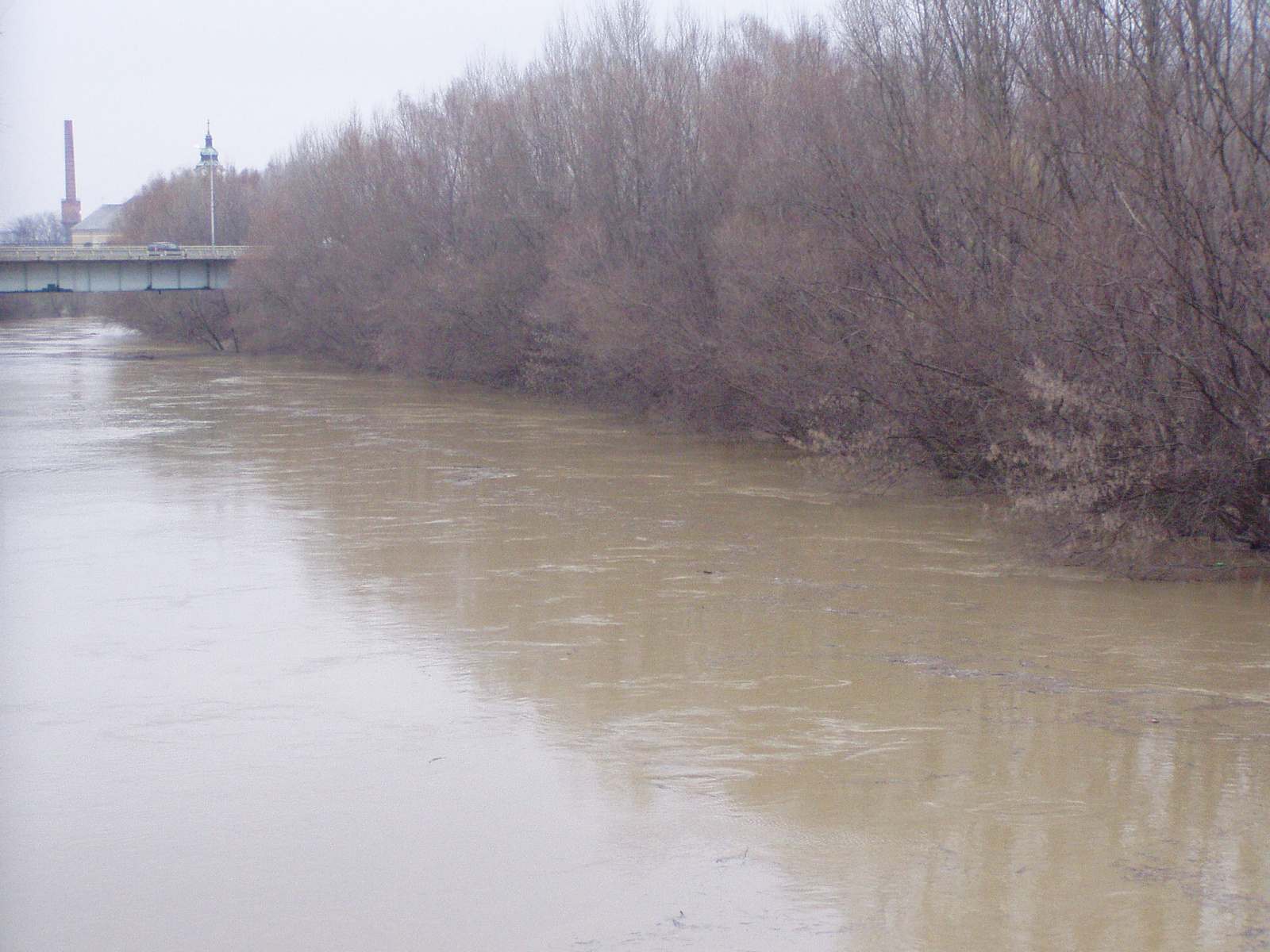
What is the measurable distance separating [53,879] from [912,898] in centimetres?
472

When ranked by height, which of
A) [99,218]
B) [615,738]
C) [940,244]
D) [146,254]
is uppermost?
[99,218]

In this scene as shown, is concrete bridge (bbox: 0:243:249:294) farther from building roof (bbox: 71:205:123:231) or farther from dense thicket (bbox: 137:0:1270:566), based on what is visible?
building roof (bbox: 71:205:123:231)

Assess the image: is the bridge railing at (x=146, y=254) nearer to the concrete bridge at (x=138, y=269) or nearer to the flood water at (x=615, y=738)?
the concrete bridge at (x=138, y=269)

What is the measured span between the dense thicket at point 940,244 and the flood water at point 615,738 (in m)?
1.65

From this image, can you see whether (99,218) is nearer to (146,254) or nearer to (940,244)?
(146,254)

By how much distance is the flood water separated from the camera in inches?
271

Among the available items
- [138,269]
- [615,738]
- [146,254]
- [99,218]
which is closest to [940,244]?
[615,738]

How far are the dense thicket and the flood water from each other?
1.65 meters

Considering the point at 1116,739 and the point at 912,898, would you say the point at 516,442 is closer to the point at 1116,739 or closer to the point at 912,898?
the point at 1116,739

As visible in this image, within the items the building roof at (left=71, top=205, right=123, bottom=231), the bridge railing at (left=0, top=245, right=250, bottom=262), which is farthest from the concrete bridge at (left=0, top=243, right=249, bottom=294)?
the building roof at (left=71, top=205, right=123, bottom=231)

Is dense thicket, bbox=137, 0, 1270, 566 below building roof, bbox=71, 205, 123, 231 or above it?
below

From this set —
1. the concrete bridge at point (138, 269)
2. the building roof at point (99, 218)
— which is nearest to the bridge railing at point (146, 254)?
the concrete bridge at point (138, 269)

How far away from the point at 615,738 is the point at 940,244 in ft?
43.2

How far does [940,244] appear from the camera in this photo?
67.3 feet
